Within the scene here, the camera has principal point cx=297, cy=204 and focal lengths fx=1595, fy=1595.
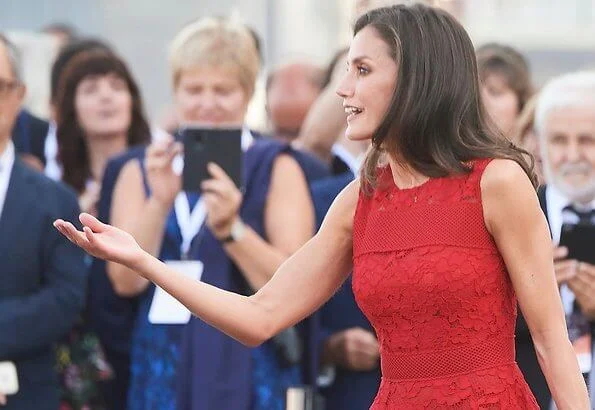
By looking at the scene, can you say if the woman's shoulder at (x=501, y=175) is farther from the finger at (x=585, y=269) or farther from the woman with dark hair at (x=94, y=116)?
the woman with dark hair at (x=94, y=116)

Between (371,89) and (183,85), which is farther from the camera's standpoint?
(183,85)

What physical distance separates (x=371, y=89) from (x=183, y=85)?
2.21m

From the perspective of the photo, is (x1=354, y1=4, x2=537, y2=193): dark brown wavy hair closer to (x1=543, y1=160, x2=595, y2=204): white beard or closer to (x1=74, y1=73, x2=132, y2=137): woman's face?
(x1=543, y1=160, x2=595, y2=204): white beard

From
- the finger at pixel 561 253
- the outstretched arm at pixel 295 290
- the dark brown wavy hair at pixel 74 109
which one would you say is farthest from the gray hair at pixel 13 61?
the outstretched arm at pixel 295 290

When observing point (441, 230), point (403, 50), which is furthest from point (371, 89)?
point (441, 230)

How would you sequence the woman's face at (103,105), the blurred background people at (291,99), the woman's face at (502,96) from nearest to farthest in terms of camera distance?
the woman's face at (502,96)
the woman's face at (103,105)
the blurred background people at (291,99)

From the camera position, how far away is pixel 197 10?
1145 centimetres

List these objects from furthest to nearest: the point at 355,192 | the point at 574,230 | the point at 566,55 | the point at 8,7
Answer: the point at 566,55 < the point at 8,7 < the point at 574,230 < the point at 355,192

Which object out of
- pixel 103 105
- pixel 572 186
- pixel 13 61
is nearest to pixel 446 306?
pixel 572 186

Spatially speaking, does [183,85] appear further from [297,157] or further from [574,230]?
[574,230]

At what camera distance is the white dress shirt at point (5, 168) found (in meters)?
5.96

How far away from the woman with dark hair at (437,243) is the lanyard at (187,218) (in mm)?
1802

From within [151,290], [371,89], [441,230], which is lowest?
[151,290]

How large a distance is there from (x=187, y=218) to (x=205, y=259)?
0.25 meters
